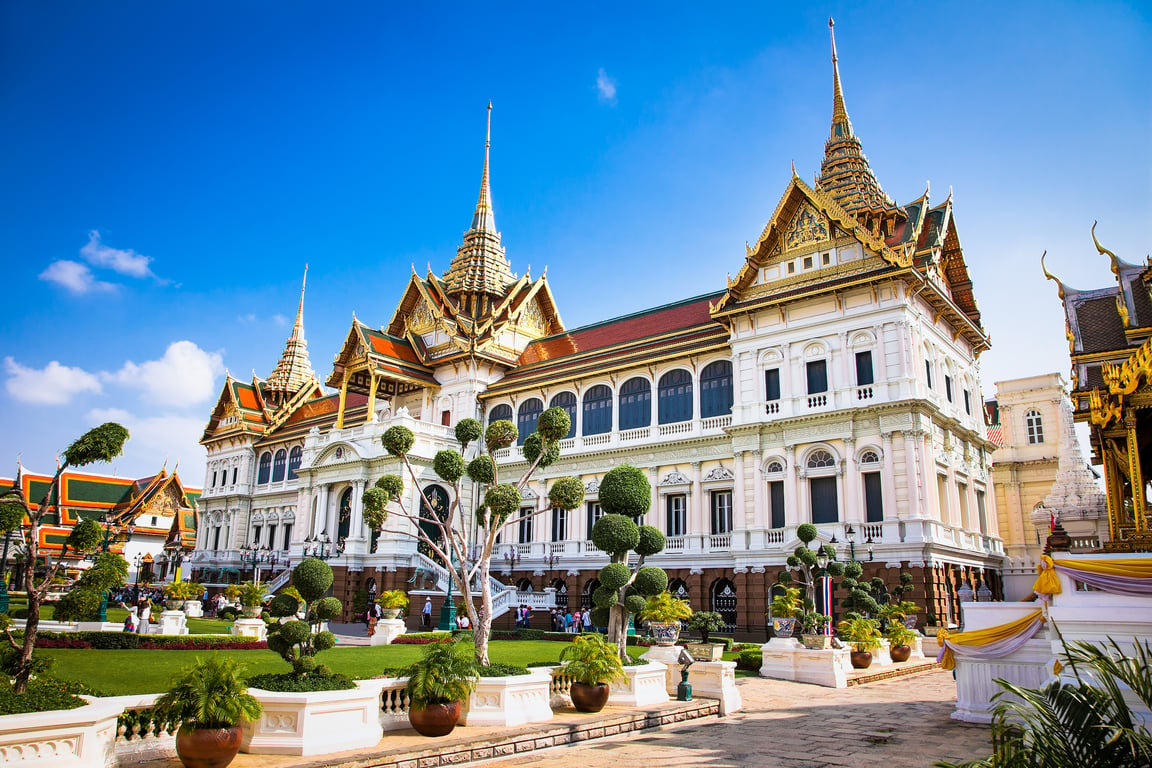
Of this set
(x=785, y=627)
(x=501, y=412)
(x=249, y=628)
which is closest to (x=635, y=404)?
(x=501, y=412)

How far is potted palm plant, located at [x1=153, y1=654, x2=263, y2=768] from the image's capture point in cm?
766

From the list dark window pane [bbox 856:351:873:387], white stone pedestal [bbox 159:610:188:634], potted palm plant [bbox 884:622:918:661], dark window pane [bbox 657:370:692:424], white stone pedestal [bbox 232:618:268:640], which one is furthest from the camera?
dark window pane [bbox 657:370:692:424]

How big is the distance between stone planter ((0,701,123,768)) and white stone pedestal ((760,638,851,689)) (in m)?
14.0

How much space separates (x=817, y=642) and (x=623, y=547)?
18.8 feet

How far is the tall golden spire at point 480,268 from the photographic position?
139 ft

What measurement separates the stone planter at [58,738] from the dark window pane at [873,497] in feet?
73.0

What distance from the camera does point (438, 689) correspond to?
32.2 feet

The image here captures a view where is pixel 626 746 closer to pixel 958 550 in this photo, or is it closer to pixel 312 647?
pixel 312 647

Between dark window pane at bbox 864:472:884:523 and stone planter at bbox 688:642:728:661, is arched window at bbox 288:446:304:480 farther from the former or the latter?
stone planter at bbox 688:642:728:661

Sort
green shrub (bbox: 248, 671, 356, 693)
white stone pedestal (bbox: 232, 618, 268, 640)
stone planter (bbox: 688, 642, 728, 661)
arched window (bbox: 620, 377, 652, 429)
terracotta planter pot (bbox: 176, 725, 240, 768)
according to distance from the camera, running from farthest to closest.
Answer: arched window (bbox: 620, 377, 652, 429), white stone pedestal (bbox: 232, 618, 268, 640), stone planter (bbox: 688, 642, 728, 661), green shrub (bbox: 248, 671, 356, 693), terracotta planter pot (bbox: 176, 725, 240, 768)

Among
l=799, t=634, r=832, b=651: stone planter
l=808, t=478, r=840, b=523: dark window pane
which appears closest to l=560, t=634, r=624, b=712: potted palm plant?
l=799, t=634, r=832, b=651: stone planter

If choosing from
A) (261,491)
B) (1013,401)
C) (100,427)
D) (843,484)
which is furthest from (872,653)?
(261,491)

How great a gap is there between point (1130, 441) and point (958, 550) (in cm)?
1470

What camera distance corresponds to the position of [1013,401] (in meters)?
36.9
